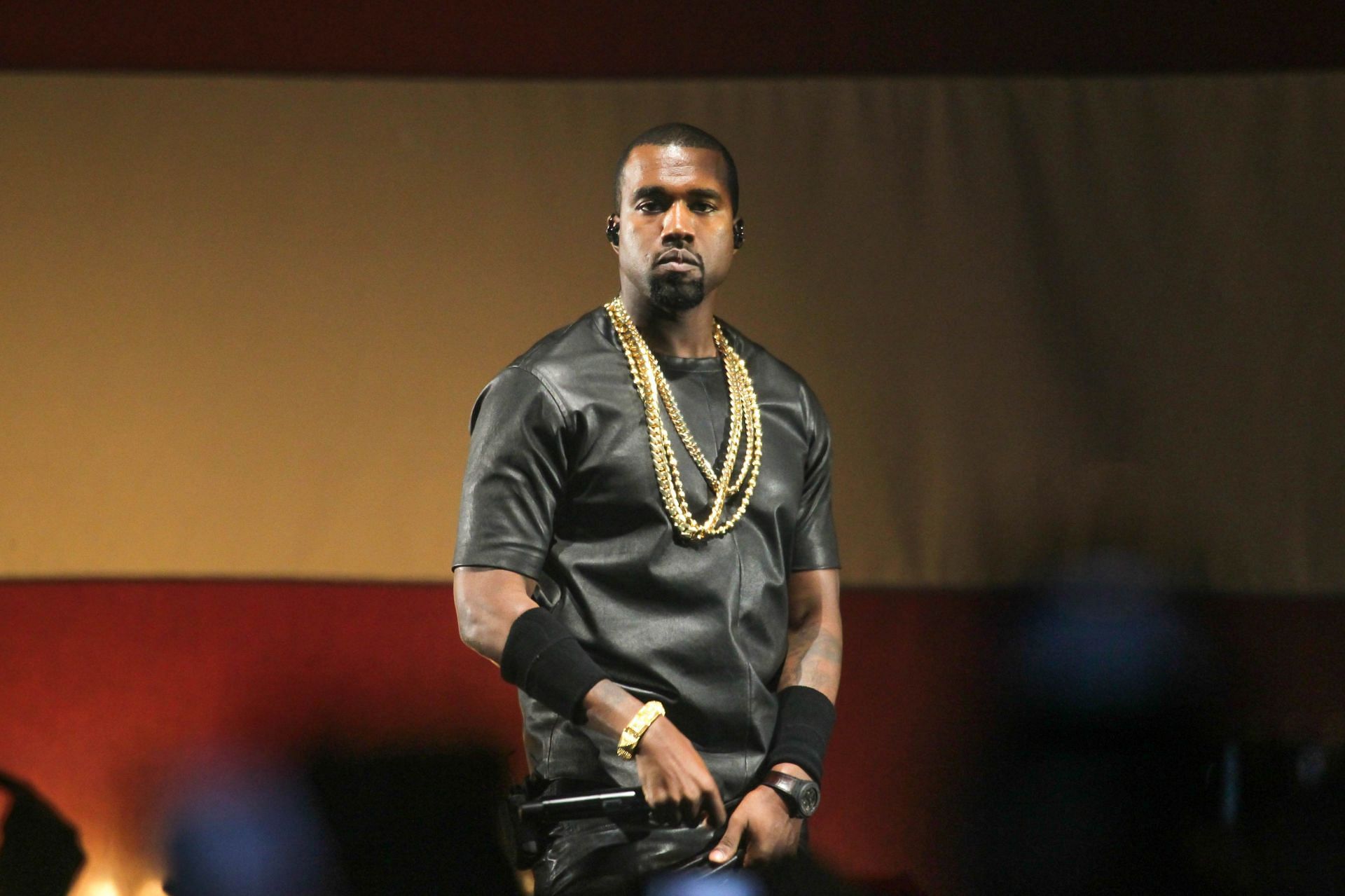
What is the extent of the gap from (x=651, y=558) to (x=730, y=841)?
1.23 feet

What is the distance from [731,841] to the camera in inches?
67.6

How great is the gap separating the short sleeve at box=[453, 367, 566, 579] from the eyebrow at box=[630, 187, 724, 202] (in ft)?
Result: 0.94

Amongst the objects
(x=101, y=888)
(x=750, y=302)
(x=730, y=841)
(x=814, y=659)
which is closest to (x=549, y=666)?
(x=730, y=841)

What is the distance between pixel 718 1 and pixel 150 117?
120cm

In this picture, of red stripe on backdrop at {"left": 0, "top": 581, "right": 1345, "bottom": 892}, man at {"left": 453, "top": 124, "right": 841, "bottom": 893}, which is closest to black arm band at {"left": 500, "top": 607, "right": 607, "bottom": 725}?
man at {"left": 453, "top": 124, "right": 841, "bottom": 893}

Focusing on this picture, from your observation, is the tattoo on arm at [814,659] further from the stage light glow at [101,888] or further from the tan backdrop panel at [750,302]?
the stage light glow at [101,888]

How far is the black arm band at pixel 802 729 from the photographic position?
1.78 metres

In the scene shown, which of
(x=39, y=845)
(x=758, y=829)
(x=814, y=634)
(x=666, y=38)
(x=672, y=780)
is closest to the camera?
(x=672, y=780)

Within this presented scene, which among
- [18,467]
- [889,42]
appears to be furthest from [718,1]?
[18,467]

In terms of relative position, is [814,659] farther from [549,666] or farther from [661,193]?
[661,193]

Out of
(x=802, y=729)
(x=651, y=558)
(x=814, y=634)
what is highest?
(x=651, y=558)

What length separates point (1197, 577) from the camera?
2832mm

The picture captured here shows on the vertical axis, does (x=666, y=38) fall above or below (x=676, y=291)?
above

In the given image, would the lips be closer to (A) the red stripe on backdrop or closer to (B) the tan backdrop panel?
(B) the tan backdrop panel
